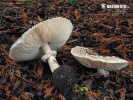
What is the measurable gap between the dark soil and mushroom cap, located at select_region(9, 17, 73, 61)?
0.52 feet

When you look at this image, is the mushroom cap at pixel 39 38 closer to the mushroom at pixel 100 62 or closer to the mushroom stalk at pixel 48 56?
the mushroom stalk at pixel 48 56

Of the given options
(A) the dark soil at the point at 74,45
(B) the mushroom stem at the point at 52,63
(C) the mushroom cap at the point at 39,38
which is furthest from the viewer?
(B) the mushroom stem at the point at 52,63

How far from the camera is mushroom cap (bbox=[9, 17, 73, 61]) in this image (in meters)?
2.31

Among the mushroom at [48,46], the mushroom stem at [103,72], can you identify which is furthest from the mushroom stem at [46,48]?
the mushroom stem at [103,72]

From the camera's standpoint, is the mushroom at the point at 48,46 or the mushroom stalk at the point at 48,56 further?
the mushroom stalk at the point at 48,56

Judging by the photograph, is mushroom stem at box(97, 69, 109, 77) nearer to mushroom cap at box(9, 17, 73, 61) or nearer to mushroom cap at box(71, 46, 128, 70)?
mushroom cap at box(71, 46, 128, 70)

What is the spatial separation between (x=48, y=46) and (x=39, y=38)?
246mm

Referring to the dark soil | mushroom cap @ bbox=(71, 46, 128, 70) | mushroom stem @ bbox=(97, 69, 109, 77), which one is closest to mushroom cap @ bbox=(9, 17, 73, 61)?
the dark soil

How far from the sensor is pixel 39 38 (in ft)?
8.03

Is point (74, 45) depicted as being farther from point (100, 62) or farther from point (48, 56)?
point (100, 62)

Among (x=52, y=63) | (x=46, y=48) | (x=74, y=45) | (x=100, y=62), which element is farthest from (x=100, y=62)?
(x=74, y=45)

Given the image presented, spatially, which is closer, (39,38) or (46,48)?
(39,38)

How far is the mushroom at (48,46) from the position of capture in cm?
233

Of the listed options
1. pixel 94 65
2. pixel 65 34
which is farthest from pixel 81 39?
pixel 94 65
